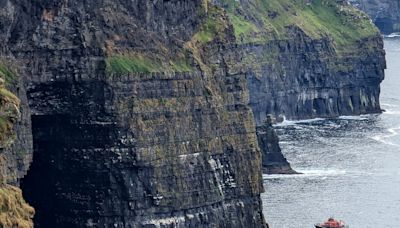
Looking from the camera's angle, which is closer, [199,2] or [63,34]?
[63,34]

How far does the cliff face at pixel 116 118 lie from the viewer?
127 metres

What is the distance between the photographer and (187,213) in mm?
133250

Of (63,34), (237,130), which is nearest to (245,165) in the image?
(237,130)

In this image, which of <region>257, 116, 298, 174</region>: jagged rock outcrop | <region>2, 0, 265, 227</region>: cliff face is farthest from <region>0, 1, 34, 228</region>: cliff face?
<region>257, 116, 298, 174</region>: jagged rock outcrop

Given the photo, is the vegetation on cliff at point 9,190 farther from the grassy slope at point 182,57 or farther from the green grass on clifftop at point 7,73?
the grassy slope at point 182,57

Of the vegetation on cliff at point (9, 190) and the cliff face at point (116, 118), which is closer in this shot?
the vegetation on cliff at point (9, 190)

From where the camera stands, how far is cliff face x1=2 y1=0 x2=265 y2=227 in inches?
4990

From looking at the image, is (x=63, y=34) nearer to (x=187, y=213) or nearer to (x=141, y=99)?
(x=141, y=99)

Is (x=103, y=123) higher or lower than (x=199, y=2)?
lower

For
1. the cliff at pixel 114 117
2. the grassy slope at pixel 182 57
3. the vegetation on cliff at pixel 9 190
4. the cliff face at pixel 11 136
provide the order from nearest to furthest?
the vegetation on cliff at pixel 9 190 → the cliff face at pixel 11 136 → the cliff at pixel 114 117 → the grassy slope at pixel 182 57

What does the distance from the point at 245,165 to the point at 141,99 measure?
14157mm

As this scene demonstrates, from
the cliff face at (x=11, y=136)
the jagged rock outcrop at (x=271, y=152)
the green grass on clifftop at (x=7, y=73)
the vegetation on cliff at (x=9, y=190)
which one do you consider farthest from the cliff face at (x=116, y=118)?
the jagged rock outcrop at (x=271, y=152)

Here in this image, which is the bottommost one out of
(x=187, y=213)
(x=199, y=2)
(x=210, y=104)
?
(x=187, y=213)

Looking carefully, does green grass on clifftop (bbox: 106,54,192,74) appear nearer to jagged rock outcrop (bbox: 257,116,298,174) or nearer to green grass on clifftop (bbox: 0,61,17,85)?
green grass on clifftop (bbox: 0,61,17,85)
